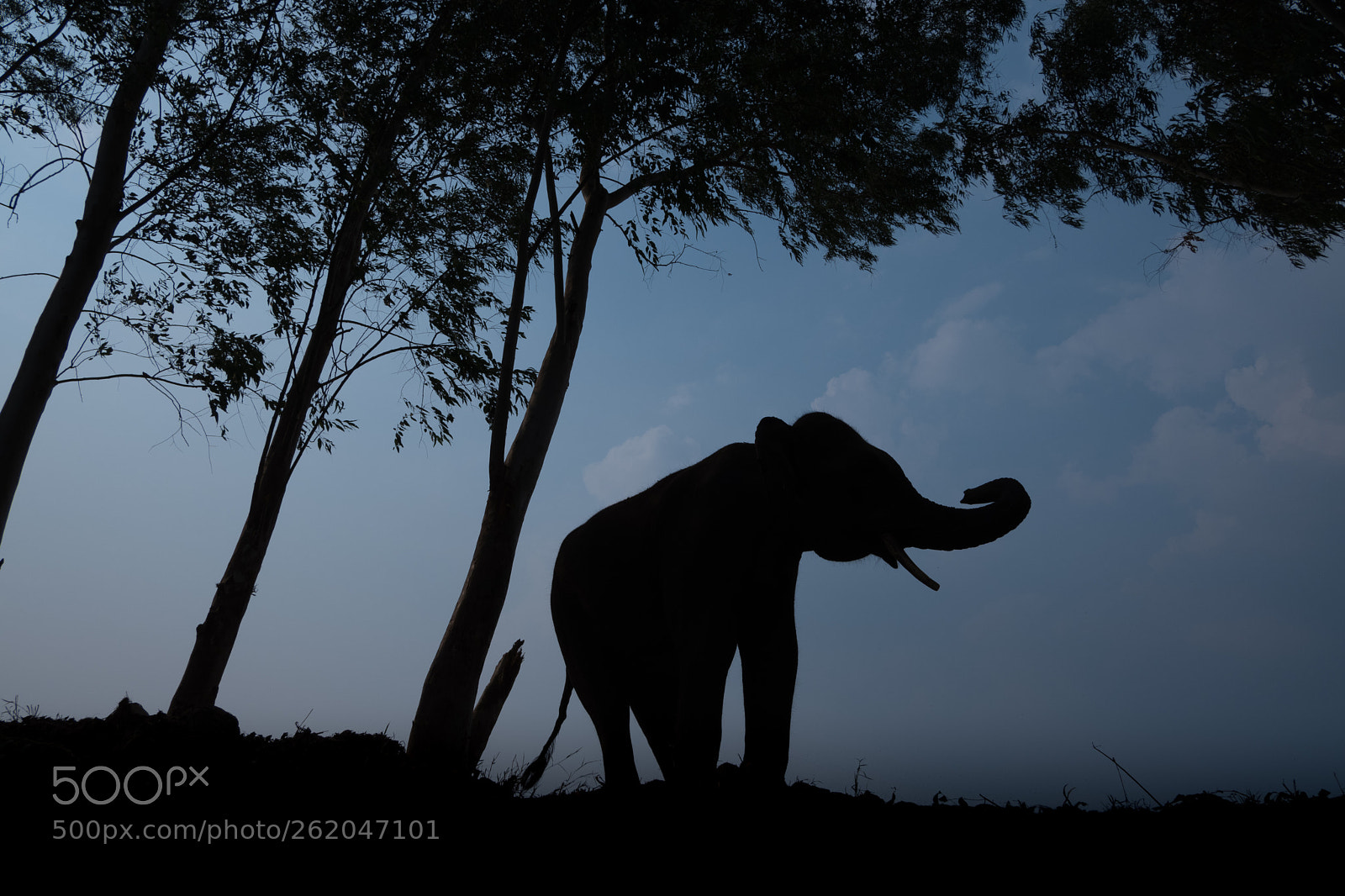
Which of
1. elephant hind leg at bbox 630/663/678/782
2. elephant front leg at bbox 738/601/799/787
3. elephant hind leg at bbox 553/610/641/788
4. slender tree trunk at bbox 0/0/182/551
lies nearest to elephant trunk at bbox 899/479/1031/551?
elephant front leg at bbox 738/601/799/787

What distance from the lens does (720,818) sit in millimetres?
2605

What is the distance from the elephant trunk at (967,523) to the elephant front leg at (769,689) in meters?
0.75

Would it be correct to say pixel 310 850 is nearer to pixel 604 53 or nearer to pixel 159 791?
pixel 159 791

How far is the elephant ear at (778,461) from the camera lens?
3.81 meters

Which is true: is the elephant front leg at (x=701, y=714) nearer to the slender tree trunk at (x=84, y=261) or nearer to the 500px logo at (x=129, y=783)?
the 500px logo at (x=129, y=783)

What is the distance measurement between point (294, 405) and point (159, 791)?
15.3 ft

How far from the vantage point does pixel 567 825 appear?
102 inches

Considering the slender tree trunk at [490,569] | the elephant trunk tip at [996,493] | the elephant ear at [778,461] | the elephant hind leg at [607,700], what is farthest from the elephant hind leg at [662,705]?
the elephant trunk tip at [996,493]

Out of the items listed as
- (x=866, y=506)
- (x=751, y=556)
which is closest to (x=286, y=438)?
(x=751, y=556)

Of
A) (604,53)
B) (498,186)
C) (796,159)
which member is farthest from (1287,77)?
(498,186)

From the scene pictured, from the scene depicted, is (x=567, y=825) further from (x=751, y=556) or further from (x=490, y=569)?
(x=490, y=569)

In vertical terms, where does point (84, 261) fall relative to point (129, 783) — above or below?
above

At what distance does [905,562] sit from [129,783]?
313 centimetres

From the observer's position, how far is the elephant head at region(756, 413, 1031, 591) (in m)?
3.76
